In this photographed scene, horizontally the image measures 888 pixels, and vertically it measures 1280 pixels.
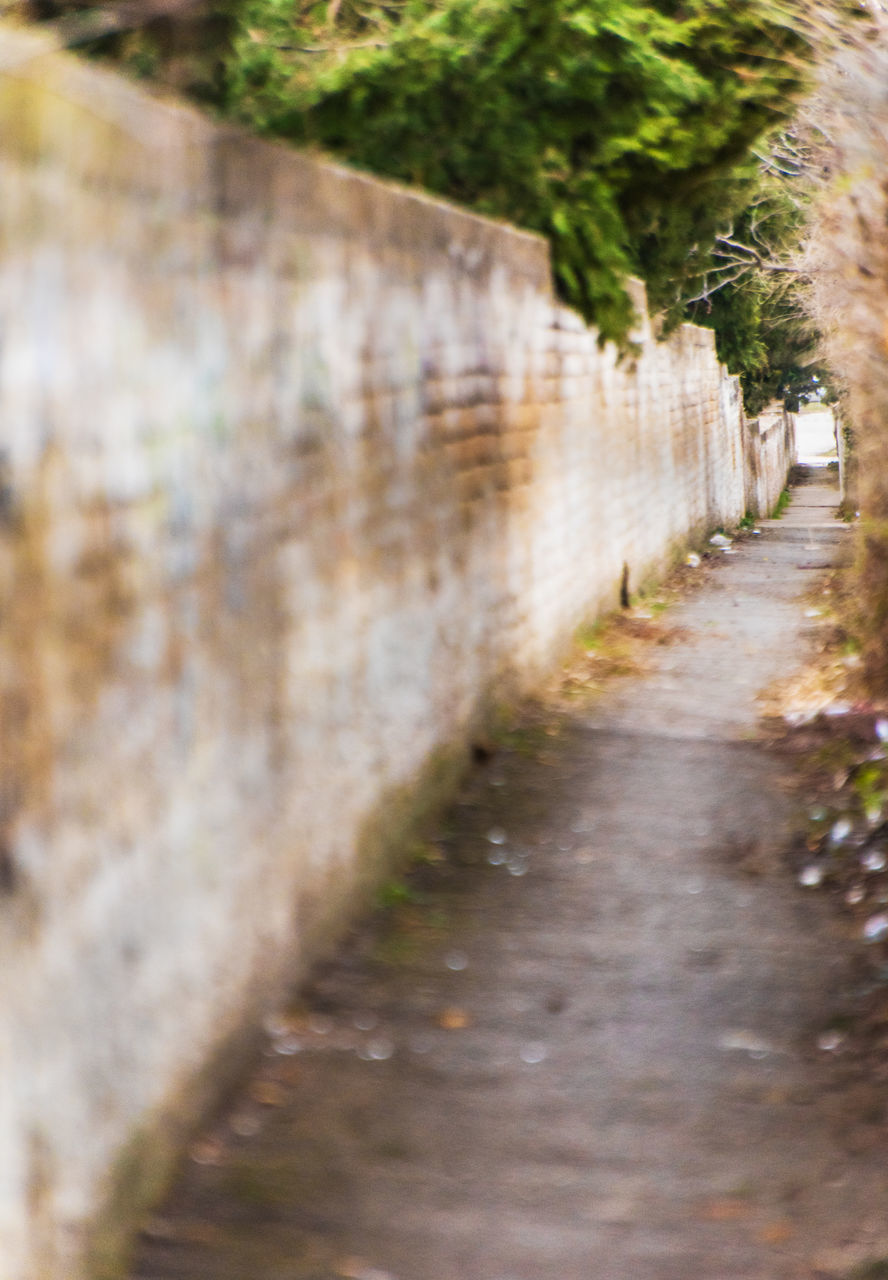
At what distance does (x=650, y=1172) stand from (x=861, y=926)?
73.0 inches

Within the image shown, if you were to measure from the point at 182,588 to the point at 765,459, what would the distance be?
22.6 m

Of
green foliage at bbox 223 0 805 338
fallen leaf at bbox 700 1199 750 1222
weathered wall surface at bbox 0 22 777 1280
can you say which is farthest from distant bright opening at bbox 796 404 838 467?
fallen leaf at bbox 700 1199 750 1222

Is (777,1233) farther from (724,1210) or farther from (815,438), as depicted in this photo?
(815,438)

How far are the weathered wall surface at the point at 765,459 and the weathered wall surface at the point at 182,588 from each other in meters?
17.5

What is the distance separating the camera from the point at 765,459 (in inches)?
990

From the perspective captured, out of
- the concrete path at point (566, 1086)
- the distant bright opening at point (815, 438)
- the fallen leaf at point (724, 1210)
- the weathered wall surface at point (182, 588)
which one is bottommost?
the fallen leaf at point (724, 1210)

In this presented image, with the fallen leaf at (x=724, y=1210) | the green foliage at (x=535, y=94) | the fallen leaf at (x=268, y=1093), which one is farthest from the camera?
the green foliage at (x=535, y=94)

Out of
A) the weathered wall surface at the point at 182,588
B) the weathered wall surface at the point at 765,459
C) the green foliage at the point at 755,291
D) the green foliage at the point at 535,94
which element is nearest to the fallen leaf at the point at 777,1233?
the weathered wall surface at the point at 182,588

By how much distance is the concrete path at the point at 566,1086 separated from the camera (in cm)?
340

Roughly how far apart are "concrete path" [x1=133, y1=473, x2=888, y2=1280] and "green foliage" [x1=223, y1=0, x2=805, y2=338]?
4226 mm

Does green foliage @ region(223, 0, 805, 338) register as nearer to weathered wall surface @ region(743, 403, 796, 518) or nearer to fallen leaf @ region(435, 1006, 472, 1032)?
fallen leaf @ region(435, 1006, 472, 1032)

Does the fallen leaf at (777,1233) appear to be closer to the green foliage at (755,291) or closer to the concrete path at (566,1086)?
the concrete path at (566,1086)

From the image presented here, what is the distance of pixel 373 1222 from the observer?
3.52 metres

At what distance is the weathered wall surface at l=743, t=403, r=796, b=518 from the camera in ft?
76.5
